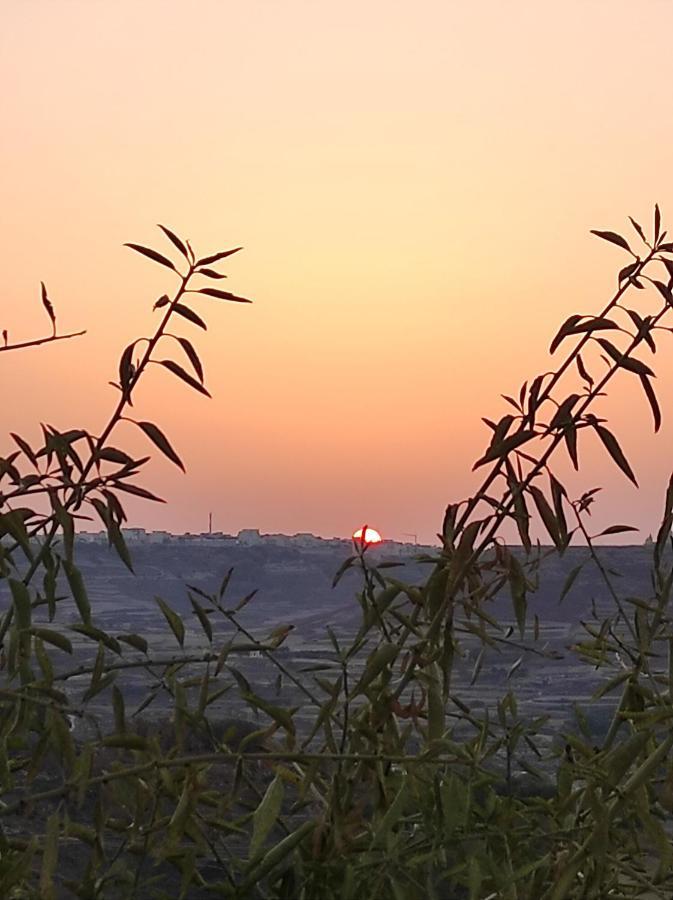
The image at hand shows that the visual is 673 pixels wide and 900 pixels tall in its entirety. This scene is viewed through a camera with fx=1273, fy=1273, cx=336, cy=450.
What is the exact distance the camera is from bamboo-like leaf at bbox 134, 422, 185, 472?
1138 millimetres

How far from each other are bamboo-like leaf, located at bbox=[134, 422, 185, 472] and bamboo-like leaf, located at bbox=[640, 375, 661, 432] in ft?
1.47

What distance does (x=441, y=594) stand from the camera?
1.27 meters

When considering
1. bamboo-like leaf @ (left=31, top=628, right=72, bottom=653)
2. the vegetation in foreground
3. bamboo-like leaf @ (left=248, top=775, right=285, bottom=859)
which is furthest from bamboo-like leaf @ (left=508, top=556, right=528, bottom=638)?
bamboo-like leaf @ (left=31, top=628, right=72, bottom=653)

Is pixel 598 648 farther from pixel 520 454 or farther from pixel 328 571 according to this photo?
pixel 328 571

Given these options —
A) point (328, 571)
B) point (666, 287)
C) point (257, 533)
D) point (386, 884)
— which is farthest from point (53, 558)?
point (257, 533)

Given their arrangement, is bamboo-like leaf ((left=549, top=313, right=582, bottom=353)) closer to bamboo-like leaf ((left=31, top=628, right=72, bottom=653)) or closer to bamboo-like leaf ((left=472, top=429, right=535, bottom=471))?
bamboo-like leaf ((left=472, top=429, right=535, bottom=471))

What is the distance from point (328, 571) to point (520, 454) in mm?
37818

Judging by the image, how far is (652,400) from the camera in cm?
121

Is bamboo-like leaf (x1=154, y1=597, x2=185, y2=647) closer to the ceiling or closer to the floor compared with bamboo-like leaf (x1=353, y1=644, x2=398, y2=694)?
closer to the ceiling

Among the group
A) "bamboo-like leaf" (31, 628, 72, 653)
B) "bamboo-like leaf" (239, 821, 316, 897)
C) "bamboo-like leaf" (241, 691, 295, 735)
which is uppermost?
"bamboo-like leaf" (31, 628, 72, 653)

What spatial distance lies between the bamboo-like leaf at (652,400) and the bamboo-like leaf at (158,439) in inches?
17.7

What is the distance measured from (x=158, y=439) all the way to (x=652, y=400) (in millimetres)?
467

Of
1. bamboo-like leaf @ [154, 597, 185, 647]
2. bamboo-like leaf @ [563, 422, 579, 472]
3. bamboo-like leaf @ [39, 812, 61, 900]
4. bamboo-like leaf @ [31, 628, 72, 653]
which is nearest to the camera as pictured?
bamboo-like leaf @ [39, 812, 61, 900]

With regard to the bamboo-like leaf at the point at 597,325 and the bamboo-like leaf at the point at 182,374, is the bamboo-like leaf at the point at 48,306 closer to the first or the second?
the bamboo-like leaf at the point at 182,374
